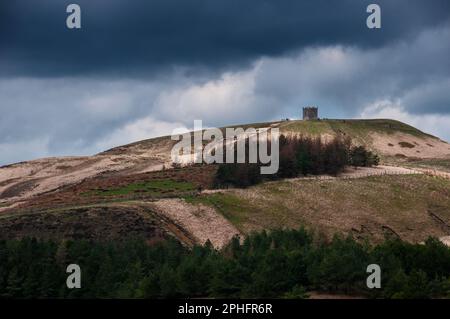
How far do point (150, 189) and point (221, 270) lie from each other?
55074 mm

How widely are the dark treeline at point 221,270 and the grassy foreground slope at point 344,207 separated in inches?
978

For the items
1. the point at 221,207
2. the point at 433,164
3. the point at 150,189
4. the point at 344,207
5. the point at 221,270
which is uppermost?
the point at 433,164

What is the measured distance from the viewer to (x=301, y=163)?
141250 millimetres

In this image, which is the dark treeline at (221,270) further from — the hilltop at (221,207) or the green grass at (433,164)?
Result: the green grass at (433,164)

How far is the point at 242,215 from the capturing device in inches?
4660

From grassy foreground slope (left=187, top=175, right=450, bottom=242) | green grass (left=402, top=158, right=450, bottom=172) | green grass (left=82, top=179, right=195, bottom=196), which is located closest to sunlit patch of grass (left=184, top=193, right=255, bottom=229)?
grassy foreground slope (left=187, top=175, right=450, bottom=242)

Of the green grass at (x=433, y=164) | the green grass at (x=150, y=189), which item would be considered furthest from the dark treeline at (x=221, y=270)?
the green grass at (x=433, y=164)

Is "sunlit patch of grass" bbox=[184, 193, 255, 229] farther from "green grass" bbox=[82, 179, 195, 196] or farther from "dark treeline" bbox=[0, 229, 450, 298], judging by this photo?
"dark treeline" bbox=[0, 229, 450, 298]

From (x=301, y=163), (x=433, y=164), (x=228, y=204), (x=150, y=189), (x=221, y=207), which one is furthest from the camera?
(x=433, y=164)

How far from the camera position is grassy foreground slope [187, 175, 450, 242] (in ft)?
388

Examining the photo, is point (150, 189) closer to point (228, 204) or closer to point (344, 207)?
point (228, 204)

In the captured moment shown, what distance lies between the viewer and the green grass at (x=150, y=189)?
431 feet

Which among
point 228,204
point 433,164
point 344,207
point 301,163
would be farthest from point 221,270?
point 433,164
